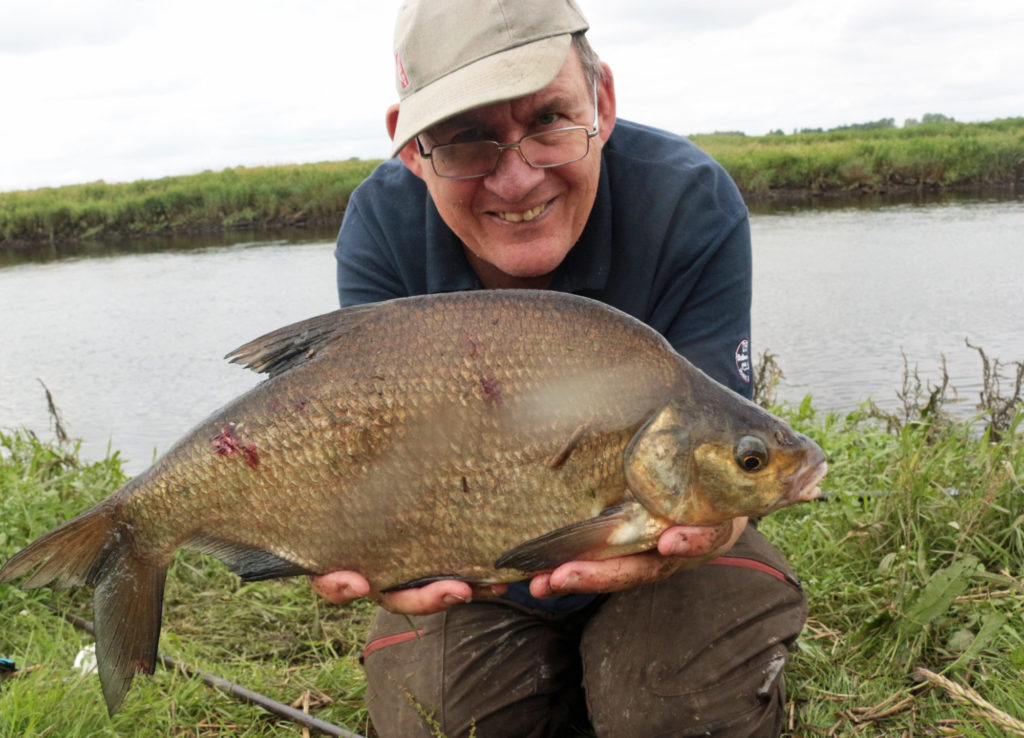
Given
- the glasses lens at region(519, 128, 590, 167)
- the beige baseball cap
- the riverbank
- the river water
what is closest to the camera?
the beige baseball cap

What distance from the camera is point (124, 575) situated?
2.17 meters

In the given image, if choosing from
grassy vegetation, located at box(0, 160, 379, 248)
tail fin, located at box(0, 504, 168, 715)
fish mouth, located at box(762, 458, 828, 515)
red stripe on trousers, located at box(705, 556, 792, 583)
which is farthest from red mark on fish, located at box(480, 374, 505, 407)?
grassy vegetation, located at box(0, 160, 379, 248)

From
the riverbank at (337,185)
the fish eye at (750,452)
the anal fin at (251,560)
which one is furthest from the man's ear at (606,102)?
the riverbank at (337,185)

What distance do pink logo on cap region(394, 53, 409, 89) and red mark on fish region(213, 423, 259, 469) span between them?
1.02 meters

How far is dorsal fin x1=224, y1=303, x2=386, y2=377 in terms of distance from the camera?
2.13 metres

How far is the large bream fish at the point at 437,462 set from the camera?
6.47 feet

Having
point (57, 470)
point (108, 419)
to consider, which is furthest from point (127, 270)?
point (57, 470)

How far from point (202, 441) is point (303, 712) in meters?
1.10

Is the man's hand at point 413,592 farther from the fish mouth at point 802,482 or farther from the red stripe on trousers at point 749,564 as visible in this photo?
the red stripe on trousers at point 749,564

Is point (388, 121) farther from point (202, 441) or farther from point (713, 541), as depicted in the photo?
point (713, 541)

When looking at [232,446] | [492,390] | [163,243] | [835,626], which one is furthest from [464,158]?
[163,243]

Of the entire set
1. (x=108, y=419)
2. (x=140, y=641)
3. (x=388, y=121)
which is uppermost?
(x=388, y=121)

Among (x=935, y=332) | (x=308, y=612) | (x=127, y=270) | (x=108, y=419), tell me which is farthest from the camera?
(x=127, y=270)

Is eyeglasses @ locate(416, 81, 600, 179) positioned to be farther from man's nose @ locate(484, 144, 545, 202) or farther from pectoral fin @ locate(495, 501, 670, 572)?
pectoral fin @ locate(495, 501, 670, 572)
